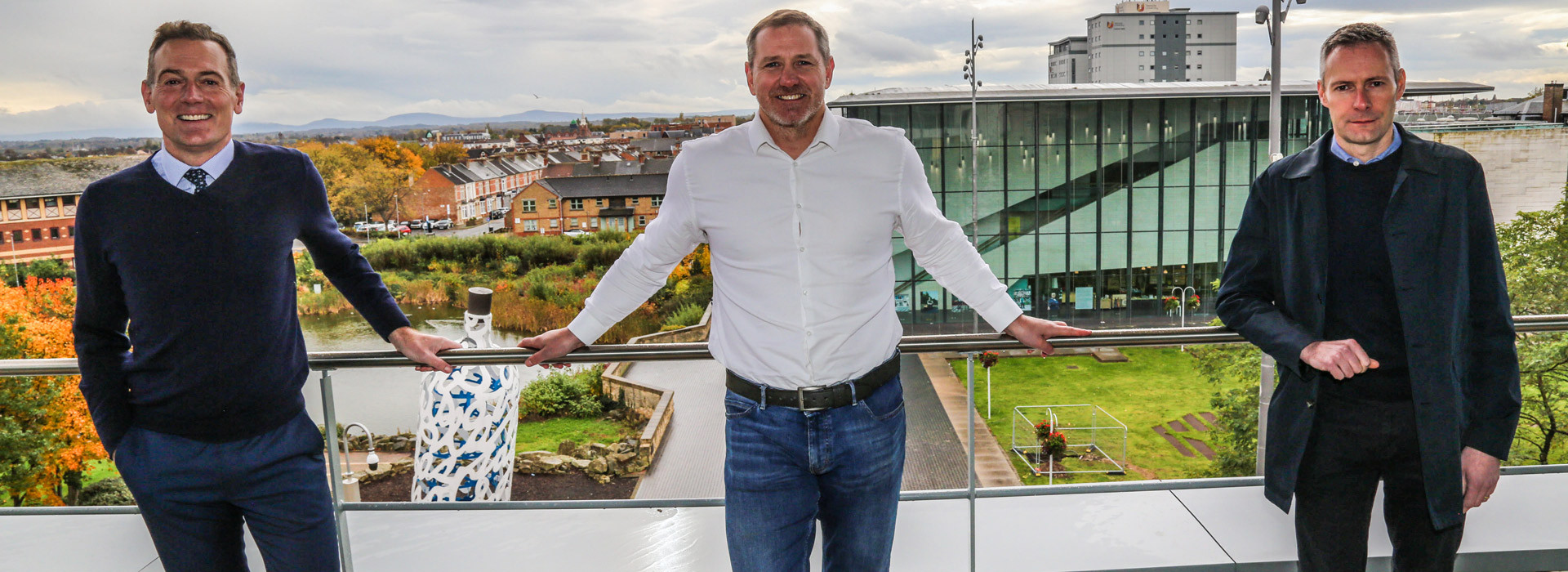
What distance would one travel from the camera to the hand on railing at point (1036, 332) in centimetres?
191

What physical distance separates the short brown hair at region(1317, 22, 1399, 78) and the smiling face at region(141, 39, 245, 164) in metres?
1.88

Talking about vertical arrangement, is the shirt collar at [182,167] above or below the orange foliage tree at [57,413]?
above

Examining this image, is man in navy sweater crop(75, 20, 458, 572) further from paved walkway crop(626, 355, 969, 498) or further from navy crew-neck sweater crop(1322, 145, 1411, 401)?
paved walkway crop(626, 355, 969, 498)

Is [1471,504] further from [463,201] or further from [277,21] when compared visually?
[277,21]

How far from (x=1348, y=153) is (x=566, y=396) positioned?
2269 centimetres

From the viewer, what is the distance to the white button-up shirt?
1.63 m

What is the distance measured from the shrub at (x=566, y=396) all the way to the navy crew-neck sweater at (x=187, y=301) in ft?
70.6

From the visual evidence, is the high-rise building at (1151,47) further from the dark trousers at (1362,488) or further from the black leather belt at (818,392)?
the black leather belt at (818,392)

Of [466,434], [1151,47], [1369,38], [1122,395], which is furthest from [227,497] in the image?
[1151,47]

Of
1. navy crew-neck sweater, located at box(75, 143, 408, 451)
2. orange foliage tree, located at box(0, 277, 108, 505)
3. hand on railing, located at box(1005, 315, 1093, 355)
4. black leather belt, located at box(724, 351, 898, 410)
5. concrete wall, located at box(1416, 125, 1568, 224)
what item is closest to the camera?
navy crew-neck sweater, located at box(75, 143, 408, 451)

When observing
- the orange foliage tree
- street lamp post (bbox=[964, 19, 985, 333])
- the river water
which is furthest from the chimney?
the orange foliage tree

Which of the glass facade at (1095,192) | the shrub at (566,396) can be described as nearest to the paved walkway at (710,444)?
the shrub at (566,396)

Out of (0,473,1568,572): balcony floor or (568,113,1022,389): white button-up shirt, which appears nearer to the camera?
(568,113,1022,389): white button-up shirt

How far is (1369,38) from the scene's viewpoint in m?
1.60
